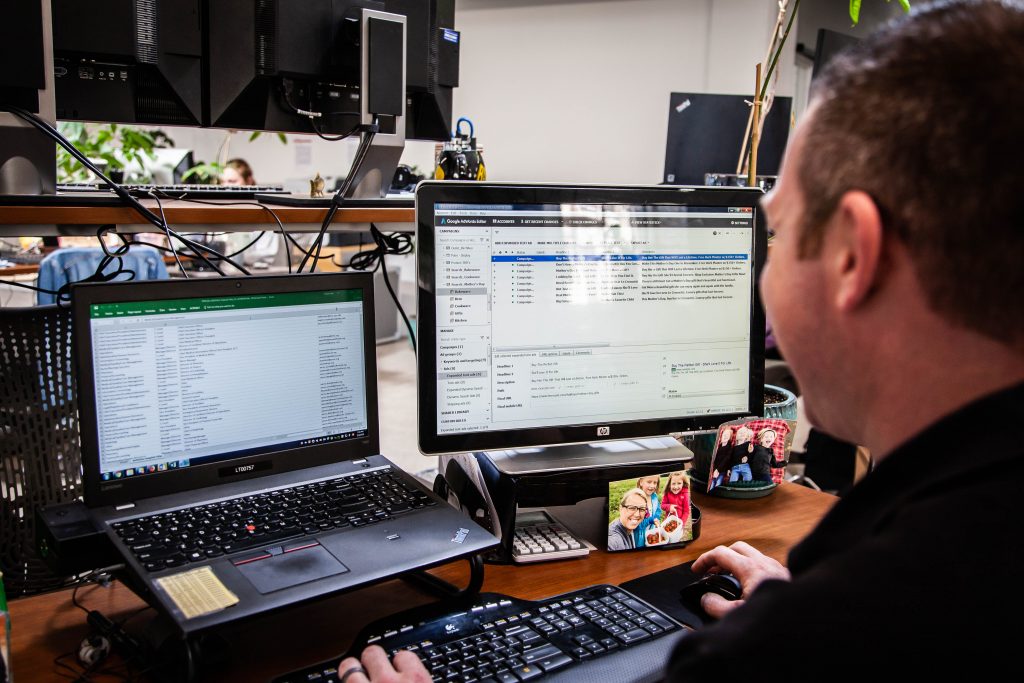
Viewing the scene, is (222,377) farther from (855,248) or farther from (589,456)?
(855,248)

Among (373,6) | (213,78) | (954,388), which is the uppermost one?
(373,6)

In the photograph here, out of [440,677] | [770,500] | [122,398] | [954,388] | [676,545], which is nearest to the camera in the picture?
[954,388]

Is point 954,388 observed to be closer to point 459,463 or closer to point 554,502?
point 554,502

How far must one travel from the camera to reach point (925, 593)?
19.6 inches

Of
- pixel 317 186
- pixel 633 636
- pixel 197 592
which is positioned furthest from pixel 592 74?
pixel 197 592

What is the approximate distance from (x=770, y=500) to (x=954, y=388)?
89 cm

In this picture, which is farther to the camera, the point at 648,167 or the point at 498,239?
the point at 648,167

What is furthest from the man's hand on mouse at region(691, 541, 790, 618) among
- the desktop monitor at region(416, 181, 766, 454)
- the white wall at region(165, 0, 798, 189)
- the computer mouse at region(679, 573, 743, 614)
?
the white wall at region(165, 0, 798, 189)

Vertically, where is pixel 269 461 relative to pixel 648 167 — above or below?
below

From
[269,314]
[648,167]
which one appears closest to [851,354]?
[269,314]

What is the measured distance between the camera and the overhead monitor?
11.2 feet

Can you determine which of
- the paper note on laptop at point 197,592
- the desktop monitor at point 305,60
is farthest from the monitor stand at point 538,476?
the desktop monitor at point 305,60

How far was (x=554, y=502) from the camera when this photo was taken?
120 cm

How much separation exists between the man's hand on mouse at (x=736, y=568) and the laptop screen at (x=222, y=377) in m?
0.49
